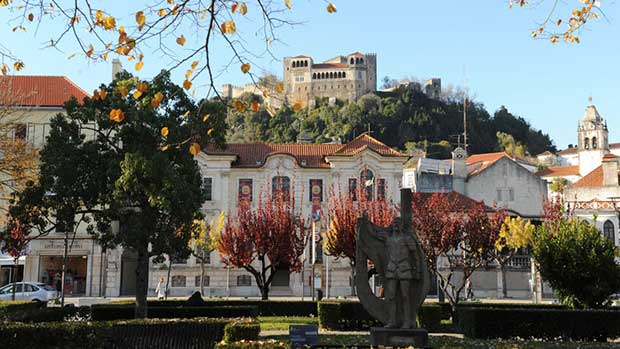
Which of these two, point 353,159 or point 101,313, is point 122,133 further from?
point 353,159

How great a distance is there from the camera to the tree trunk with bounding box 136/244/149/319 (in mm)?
20894

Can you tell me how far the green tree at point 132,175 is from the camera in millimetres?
20797

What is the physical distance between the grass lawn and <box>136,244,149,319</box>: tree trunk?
12.3 feet

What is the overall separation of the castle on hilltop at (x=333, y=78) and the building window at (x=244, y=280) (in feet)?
310

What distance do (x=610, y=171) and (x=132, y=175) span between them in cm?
4302

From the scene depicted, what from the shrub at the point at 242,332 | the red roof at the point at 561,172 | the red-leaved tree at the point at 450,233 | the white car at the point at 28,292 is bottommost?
the white car at the point at 28,292

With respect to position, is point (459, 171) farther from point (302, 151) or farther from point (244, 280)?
point (244, 280)

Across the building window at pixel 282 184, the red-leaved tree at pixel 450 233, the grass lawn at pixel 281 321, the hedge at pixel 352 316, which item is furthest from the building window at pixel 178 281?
the hedge at pixel 352 316

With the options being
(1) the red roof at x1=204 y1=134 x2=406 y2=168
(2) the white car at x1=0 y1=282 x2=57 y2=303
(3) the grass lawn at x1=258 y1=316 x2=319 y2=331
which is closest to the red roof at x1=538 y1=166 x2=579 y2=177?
(1) the red roof at x1=204 y1=134 x2=406 y2=168

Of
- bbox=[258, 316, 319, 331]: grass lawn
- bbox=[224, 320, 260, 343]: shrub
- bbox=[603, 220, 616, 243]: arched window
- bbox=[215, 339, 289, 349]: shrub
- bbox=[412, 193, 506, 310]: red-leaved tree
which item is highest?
bbox=[603, 220, 616, 243]: arched window

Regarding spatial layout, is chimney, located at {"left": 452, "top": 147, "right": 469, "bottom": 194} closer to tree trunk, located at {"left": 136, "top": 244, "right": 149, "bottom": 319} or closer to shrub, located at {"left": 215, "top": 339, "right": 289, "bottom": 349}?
tree trunk, located at {"left": 136, "top": 244, "right": 149, "bottom": 319}

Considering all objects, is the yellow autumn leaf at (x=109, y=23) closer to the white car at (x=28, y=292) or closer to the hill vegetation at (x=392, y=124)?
the white car at (x=28, y=292)

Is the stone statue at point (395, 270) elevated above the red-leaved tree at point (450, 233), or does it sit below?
below

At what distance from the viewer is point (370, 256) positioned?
1526 cm
